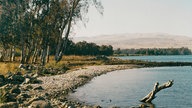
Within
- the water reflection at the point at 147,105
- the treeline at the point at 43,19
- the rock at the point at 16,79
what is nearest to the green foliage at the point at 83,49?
the treeline at the point at 43,19

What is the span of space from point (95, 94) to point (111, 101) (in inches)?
169

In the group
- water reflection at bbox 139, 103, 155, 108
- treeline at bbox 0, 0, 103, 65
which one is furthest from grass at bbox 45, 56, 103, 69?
water reflection at bbox 139, 103, 155, 108

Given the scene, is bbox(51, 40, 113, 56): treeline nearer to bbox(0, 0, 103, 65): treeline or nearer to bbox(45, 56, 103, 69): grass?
bbox(45, 56, 103, 69): grass

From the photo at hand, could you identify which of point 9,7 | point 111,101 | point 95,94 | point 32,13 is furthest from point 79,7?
point 111,101

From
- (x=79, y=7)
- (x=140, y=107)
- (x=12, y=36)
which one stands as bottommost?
(x=140, y=107)

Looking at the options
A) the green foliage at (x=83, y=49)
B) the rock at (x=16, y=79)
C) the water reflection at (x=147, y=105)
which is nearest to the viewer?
the water reflection at (x=147, y=105)

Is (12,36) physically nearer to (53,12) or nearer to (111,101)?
(53,12)

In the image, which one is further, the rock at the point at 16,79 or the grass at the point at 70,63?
the grass at the point at 70,63

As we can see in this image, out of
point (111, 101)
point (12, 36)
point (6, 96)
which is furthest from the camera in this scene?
point (12, 36)

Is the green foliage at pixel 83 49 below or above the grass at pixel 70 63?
above

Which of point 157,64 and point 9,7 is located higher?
point 9,7

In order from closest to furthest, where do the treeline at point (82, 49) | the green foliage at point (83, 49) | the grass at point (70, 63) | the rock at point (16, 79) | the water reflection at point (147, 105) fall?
the water reflection at point (147, 105) → the rock at point (16, 79) → the grass at point (70, 63) → the treeline at point (82, 49) → the green foliage at point (83, 49)

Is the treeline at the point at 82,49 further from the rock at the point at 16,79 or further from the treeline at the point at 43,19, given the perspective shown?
the rock at the point at 16,79

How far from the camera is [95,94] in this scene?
Answer: 1254 inches
